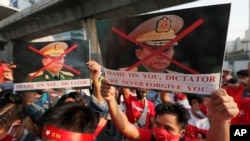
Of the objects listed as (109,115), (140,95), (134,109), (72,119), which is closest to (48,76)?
(109,115)

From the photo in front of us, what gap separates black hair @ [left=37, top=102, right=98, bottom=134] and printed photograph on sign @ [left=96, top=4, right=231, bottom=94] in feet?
1.97

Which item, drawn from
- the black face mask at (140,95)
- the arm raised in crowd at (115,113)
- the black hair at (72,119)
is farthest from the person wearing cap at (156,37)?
the black face mask at (140,95)

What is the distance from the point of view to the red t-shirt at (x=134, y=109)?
4234mm

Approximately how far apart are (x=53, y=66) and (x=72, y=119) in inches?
77.9

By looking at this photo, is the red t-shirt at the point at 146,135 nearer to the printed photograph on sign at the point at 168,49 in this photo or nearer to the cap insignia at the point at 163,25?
the printed photograph on sign at the point at 168,49

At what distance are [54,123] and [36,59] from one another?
7.10ft

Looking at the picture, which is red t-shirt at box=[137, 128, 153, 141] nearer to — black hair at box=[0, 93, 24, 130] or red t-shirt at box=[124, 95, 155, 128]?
black hair at box=[0, 93, 24, 130]

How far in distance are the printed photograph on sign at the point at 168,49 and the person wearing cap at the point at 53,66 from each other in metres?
1.17

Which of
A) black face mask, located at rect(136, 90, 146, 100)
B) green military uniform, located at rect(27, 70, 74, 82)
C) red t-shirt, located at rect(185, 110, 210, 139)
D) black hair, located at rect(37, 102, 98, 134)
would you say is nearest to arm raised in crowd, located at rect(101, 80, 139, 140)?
black hair, located at rect(37, 102, 98, 134)

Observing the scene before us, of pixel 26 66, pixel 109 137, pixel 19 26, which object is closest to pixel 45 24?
pixel 19 26

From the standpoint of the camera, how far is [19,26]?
98.5 feet

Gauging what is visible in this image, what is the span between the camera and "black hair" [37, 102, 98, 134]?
70.5 inches

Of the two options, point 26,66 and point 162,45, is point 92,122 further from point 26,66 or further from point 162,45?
point 26,66

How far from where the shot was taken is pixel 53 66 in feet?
12.2
